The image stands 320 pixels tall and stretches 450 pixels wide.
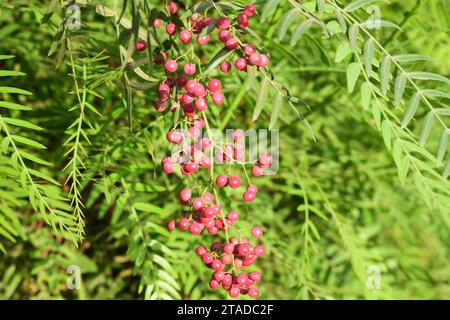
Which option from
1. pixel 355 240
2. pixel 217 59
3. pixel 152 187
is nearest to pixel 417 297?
pixel 355 240

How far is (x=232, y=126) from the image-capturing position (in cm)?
141

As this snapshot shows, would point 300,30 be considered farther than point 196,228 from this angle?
No

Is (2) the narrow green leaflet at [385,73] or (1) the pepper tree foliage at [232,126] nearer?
(2) the narrow green leaflet at [385,73]

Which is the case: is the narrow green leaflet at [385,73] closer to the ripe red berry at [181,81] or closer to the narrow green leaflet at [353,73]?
the narrow green leaflet at [353,73]

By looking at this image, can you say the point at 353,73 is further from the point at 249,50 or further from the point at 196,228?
the point at 196,228

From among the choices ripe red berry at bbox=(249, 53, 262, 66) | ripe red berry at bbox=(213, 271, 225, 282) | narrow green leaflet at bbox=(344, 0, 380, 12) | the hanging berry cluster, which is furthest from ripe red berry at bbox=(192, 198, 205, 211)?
narrow green leaflet at bbox=(344, 0, 380, 12)

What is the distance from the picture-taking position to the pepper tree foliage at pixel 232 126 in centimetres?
88

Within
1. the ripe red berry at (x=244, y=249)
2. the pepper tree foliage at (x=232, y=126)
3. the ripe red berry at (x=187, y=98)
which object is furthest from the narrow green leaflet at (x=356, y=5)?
the ripe red berry at (x=244, y=249)

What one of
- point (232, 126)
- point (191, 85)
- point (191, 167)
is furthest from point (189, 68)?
point (232, 126)

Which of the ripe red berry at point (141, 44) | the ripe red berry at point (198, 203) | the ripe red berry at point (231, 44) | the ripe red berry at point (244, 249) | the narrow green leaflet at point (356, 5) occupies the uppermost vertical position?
the narrow green leaflet at point (356, 5)

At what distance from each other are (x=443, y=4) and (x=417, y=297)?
733mm

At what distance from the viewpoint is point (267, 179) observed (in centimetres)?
146
